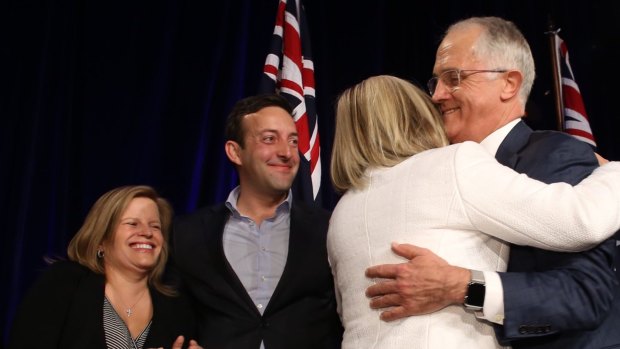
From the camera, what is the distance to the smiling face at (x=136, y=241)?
2.72m

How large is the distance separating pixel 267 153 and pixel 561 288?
1.56 m

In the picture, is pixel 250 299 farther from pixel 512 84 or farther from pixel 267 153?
pixel 512 84

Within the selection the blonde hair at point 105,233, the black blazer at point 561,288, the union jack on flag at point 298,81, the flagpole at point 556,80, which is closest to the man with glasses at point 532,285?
the black blazer at point 561,288

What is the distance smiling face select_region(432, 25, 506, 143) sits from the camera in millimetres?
1816

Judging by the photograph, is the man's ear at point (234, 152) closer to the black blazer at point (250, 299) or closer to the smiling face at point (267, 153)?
the smiling face at point (267, 153)

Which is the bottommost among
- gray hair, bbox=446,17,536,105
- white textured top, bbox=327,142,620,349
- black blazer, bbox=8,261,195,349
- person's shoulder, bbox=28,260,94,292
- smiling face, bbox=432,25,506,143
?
black blazer, bbox=8,261,195,349

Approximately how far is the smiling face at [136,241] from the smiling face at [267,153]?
1.42ft

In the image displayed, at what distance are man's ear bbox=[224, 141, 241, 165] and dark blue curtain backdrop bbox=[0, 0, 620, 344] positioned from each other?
1.00 meters

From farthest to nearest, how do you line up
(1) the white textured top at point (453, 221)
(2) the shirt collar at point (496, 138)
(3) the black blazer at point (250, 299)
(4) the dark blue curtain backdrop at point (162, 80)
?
(4) the dark blue curtain backdrop at point (162, 80) → (3) the black blazer at point (250, 299) → (2) the shirt collar at point (496, 138) → (1) the white textured top at point (453, 221)

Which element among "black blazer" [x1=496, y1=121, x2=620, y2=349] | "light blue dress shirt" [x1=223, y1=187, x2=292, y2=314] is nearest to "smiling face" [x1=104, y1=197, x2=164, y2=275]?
"light blue dress shirt" [x1=223, y1=187, x2=292, y2=314]

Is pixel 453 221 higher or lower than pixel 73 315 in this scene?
higher

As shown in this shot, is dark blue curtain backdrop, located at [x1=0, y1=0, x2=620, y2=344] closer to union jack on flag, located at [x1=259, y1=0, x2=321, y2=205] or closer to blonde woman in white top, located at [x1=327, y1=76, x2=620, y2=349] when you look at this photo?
union jack on flag, located at [x1=259, y1=0, x2=321, y2=205]

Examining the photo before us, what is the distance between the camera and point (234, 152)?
113 inches

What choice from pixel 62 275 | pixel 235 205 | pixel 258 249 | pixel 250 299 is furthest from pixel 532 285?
pixel 62 275
